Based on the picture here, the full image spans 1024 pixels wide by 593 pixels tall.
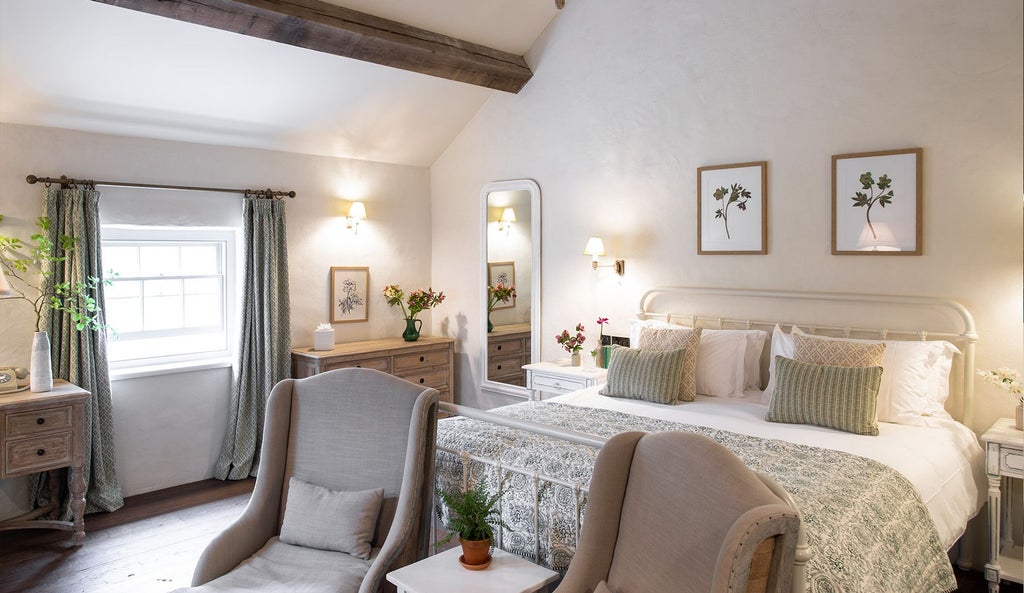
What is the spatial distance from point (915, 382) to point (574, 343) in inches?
88.8

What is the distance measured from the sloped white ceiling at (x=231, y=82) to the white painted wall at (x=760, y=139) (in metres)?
0.54

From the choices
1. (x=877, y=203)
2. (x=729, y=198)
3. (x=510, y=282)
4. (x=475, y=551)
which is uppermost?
(x=729, y=198)

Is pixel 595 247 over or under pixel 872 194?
under

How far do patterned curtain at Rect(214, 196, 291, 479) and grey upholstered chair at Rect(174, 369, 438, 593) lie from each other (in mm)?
2222

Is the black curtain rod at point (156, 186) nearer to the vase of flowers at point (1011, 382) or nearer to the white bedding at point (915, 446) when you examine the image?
the white bedding at point (915, 446)

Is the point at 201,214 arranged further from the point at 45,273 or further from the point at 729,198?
the point at 729,198

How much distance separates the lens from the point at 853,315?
403cm

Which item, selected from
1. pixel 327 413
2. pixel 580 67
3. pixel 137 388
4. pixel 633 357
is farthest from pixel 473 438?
pixel 580 67

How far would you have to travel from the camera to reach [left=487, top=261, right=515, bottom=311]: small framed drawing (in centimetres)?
586

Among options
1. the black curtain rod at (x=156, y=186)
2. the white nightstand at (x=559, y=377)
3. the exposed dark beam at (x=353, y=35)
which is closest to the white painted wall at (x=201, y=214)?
the black curtain rod at (x=156, y=186)

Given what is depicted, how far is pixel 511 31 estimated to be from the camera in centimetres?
532

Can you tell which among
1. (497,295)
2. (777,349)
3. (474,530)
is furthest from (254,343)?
(777,349)

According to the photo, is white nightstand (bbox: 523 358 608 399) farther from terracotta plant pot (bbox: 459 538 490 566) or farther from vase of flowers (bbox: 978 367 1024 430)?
terracotta plant pot (bbox: 459 538 490 566)

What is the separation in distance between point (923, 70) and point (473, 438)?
Answer: 2953 mm
